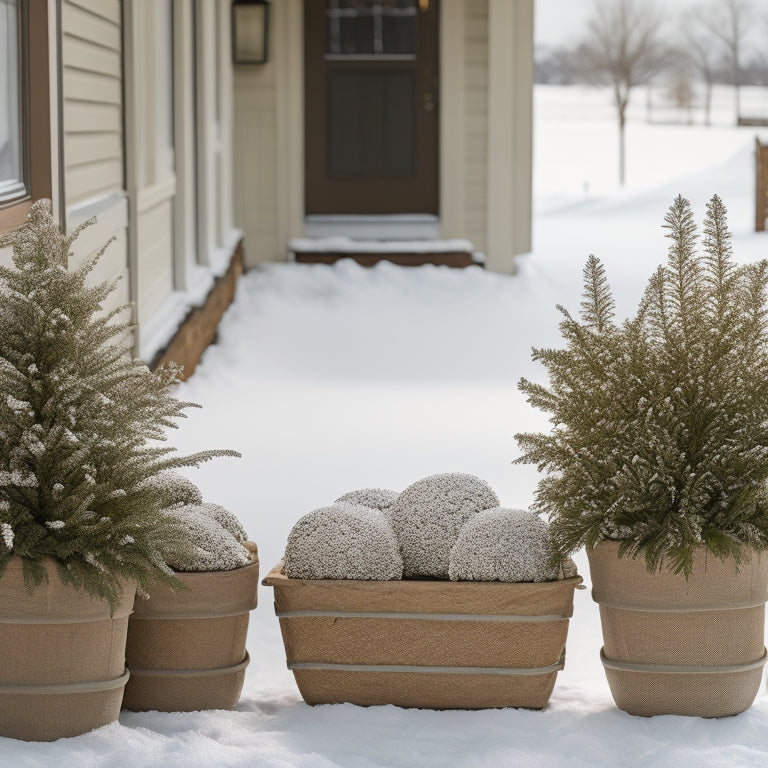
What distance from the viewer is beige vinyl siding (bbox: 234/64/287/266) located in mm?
8695

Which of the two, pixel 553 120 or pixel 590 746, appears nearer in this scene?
pixel 590 746

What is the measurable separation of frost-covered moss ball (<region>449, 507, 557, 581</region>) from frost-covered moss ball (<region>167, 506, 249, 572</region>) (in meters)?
0.37

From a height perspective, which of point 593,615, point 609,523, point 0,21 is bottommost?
point 593,615

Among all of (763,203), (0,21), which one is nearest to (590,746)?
(0,21)

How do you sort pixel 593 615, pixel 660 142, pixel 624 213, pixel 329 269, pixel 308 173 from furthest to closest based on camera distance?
1. pixel 660 142
2. pixel 624 213
3. pixel 308 173
4. pixel 329 269
5. pixel 593 615

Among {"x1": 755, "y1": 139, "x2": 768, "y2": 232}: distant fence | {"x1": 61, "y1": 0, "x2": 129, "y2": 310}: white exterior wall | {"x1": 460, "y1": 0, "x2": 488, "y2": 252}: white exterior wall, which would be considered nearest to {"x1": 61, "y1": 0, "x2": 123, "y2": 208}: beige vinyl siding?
A: {"x1": 61, "y1": 0, "x2": 129, "y2": 310}: white exterior wall

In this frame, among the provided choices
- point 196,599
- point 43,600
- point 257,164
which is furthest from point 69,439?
point 257,164

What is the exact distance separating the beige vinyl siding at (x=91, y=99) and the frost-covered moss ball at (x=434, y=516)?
5.87 ft

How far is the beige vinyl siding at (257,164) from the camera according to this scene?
8.70 m

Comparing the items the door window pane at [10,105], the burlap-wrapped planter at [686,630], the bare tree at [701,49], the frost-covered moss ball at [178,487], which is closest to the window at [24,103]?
the door window pane at [10,105]

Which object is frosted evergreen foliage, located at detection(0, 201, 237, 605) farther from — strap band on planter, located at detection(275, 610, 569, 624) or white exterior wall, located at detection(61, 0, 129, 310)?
white exterior wall, located at detection(61, 0, 129, 310)

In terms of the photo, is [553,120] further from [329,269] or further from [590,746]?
[590,746]

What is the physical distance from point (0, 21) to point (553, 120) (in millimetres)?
21955

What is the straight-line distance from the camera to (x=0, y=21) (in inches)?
128
